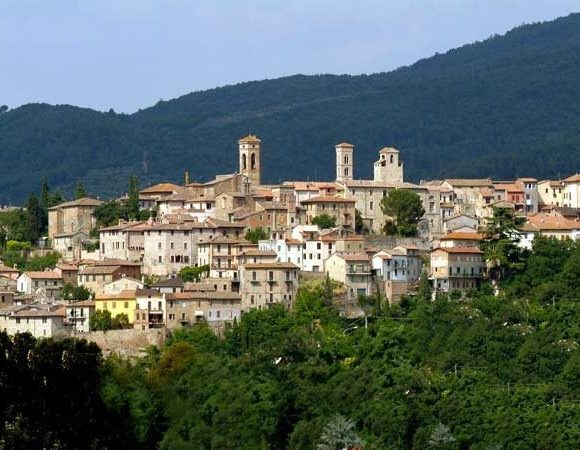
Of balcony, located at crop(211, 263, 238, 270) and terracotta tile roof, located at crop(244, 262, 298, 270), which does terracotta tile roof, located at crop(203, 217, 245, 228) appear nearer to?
balcony, located at crop(211, 263, 238, 270)

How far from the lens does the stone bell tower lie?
93.4m

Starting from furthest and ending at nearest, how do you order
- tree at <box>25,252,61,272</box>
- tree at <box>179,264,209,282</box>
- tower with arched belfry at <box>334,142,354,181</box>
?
tower with arched belfry at <box>334,142,354,181</box>, tree at <box>25,252,61,272</box>, tree at <box>179,264,209,282</box>

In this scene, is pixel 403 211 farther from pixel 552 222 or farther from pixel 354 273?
pixel 354 273

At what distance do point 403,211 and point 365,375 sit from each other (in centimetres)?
1694

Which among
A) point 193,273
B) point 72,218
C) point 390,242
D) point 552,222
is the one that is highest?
point 72,218

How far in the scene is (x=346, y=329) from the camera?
75938 mm

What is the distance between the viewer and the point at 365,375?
229ft

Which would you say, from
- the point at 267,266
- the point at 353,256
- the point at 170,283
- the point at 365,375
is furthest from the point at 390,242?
the point at 365,375

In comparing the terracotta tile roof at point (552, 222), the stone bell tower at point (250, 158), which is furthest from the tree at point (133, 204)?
the terracotta tile roof at point (552, 222)

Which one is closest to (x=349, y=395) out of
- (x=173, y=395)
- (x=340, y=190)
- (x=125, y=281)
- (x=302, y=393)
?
(x=302, y=393)

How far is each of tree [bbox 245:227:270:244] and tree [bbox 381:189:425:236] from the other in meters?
5.24

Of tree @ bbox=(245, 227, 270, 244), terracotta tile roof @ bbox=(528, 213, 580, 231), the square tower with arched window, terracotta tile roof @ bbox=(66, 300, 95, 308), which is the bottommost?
terracotta tile roof @ bbox=(66, 300, 95, 308)

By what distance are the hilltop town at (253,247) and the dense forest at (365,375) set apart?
142cm

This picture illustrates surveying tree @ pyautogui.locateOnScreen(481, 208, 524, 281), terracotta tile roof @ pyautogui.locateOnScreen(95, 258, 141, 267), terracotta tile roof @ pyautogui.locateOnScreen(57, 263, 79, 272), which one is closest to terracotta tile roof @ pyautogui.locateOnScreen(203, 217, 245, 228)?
terracotta tile roof @ pyautogui.locateOnScreen(95, 258, 141, 267)
